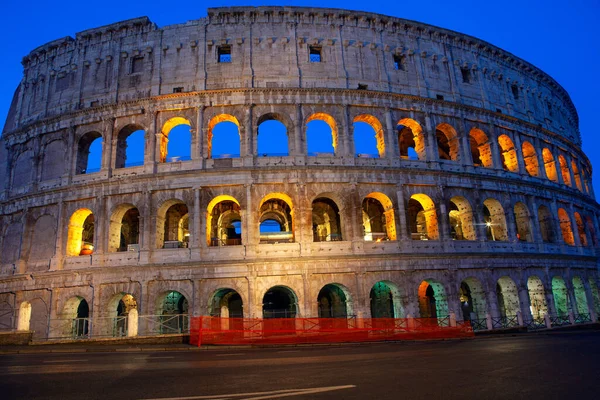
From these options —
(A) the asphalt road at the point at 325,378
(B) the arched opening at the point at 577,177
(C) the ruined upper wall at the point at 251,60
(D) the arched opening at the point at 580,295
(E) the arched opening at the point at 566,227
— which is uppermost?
(C) the ruined upper wall at the point at 251,60

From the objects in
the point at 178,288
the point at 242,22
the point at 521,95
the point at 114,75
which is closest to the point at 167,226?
the point at 178,288

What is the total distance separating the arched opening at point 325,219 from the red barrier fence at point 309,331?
21.9 ft

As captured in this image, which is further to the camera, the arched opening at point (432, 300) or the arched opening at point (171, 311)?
the arched opening at point (432, 300)

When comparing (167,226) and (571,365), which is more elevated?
(167,226)

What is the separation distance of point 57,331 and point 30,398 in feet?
59.9

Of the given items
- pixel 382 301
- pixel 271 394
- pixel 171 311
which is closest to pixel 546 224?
pixel 382 301

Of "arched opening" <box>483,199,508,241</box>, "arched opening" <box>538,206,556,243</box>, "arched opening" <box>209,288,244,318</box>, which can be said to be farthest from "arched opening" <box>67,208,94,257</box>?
"arched opening" <box>538,206,556,243</box>

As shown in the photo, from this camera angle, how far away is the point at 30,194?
78.9 ft

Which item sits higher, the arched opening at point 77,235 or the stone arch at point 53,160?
the stone arch at point 53,160

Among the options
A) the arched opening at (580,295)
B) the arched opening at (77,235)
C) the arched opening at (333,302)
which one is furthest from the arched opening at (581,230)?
the arched opening at (77,235)

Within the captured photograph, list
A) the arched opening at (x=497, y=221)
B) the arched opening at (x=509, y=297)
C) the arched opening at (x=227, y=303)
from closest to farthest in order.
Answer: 1. the arched opening at (x=227, y=303)
2. the arched opening at (x=509, y=297)
3. the arched opening at (x=497, y=221)

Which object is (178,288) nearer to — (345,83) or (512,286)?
(345,83)

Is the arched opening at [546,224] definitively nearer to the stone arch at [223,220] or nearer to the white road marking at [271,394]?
the stone arch at [223,220]

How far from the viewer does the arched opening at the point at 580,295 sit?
26.8 meters
